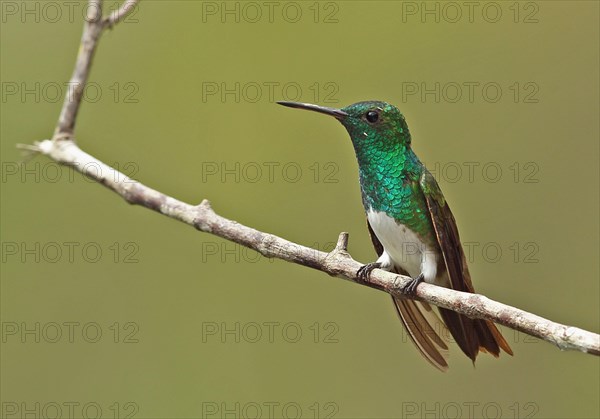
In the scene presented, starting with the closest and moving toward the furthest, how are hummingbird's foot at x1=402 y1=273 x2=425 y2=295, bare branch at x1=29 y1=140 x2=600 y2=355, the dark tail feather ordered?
1. bare branch at x1=29 y1=140 x2=600 y2=355
2. hummingbird's foot at x1=402 y1=273 x2=425 y2=295
3. the dark tail feather

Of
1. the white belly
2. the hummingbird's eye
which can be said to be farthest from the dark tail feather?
the hummingbird's eye

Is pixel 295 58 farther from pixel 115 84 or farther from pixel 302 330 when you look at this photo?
pixel 302 330

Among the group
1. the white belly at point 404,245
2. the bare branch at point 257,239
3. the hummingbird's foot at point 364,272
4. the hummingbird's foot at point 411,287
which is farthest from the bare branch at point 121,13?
the hummingbird's foot at point 411,287

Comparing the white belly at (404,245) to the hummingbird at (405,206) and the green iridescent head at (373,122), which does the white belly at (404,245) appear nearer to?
the hummingbird at (405,206)

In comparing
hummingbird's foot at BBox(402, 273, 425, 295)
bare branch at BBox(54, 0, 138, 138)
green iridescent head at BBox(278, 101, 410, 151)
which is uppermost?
bare branch at BBox(54, 0, 138, 138)

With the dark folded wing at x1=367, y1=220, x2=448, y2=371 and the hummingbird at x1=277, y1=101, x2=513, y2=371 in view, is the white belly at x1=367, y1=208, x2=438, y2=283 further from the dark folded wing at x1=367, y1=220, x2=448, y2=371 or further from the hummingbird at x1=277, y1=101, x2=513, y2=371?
the dark folded wing at x1=367, y1=220, x2=448, y2=371

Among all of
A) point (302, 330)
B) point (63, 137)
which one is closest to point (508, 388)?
point (302, 330)

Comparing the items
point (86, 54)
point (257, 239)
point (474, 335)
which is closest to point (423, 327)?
point (474, 335)

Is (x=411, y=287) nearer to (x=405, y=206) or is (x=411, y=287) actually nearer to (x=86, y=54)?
(x=405, y=206)
